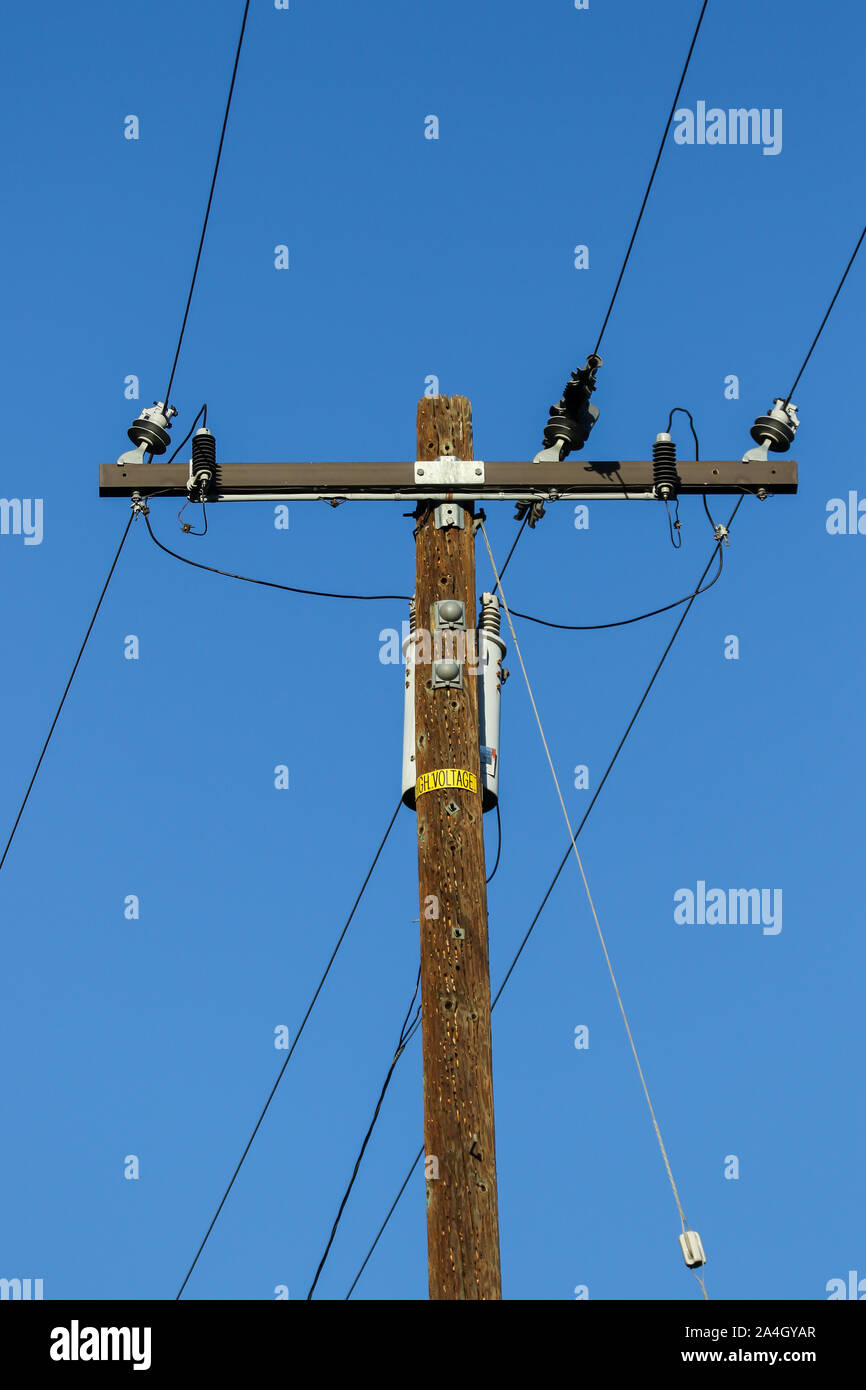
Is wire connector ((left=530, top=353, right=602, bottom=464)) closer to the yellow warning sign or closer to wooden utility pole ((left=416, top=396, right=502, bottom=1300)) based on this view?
wooden utility pole ((left=416, top=396, right=502, bottom=1300))

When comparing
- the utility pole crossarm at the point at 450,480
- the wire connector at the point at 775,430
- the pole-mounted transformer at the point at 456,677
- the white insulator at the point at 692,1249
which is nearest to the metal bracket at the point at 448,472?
the utility pole crossarm at the point at 450,480

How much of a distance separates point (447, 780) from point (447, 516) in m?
1.59

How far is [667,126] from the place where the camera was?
13.9m

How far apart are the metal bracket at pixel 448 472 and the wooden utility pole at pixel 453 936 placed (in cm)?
5

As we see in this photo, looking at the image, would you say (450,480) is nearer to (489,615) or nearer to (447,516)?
(447,516)

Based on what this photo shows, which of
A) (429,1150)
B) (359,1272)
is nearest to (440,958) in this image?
(429,1150)

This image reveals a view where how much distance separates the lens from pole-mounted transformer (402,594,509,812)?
10.8m

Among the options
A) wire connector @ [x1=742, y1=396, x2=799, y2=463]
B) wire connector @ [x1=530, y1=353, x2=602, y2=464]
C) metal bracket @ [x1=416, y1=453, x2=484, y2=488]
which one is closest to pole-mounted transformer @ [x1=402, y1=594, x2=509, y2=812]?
metal bracket @ [x1=416, y1=453, x2=484, y2=488]

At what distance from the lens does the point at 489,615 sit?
38.2 feet

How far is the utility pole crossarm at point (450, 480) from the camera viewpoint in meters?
11.5

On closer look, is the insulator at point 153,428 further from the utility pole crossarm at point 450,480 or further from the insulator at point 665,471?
the insulator at point 665,471

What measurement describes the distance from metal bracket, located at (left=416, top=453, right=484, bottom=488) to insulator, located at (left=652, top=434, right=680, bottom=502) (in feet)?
3.27

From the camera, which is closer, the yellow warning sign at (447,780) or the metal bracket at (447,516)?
the yellow warning sign at (447,780)
